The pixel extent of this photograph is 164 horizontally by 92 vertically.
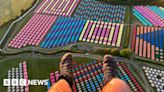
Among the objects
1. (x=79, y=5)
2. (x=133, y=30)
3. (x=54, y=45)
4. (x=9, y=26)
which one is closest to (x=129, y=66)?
(x=133, y=30)

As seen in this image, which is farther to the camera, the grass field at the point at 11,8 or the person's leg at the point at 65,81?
the grass field at the point at 11,8

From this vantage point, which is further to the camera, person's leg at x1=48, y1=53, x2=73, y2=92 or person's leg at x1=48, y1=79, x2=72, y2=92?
person's leg at x1=48, y1=53, x2=73, y2=92

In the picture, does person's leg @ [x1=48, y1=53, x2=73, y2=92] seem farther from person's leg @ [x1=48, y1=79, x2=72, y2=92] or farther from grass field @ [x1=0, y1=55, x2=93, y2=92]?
grass field @ [x1=0, y1=55, x2=93, y2=92]

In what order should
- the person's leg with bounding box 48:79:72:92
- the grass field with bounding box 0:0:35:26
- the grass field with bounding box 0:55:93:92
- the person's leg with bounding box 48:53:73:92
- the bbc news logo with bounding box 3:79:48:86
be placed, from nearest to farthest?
the person's leg with bounding box 48:79:72:92 < the person's leg with bounding box 48:53:73:92 < the bbc news logo with bounding box 3:79:48:86 < the grass field with bounding box 0:55:93:92 < the grass field with bounding box 0:0:35:26

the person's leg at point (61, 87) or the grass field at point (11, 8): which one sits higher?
the grass field at point (11, 8)

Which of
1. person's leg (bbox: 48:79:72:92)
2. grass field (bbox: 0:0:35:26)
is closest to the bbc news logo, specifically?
grass field (bbox: 0:0:35:26)

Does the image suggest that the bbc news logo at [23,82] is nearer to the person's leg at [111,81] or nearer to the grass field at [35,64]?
the grass field at [35,64]

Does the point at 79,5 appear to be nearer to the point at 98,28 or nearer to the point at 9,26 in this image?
the point at 98,28

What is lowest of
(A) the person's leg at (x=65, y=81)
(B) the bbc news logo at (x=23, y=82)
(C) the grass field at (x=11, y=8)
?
(B) the bbc news logo at (x=23, y=82)

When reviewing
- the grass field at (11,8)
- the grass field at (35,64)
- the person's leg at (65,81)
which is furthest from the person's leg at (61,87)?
the grass field at (11,8)
